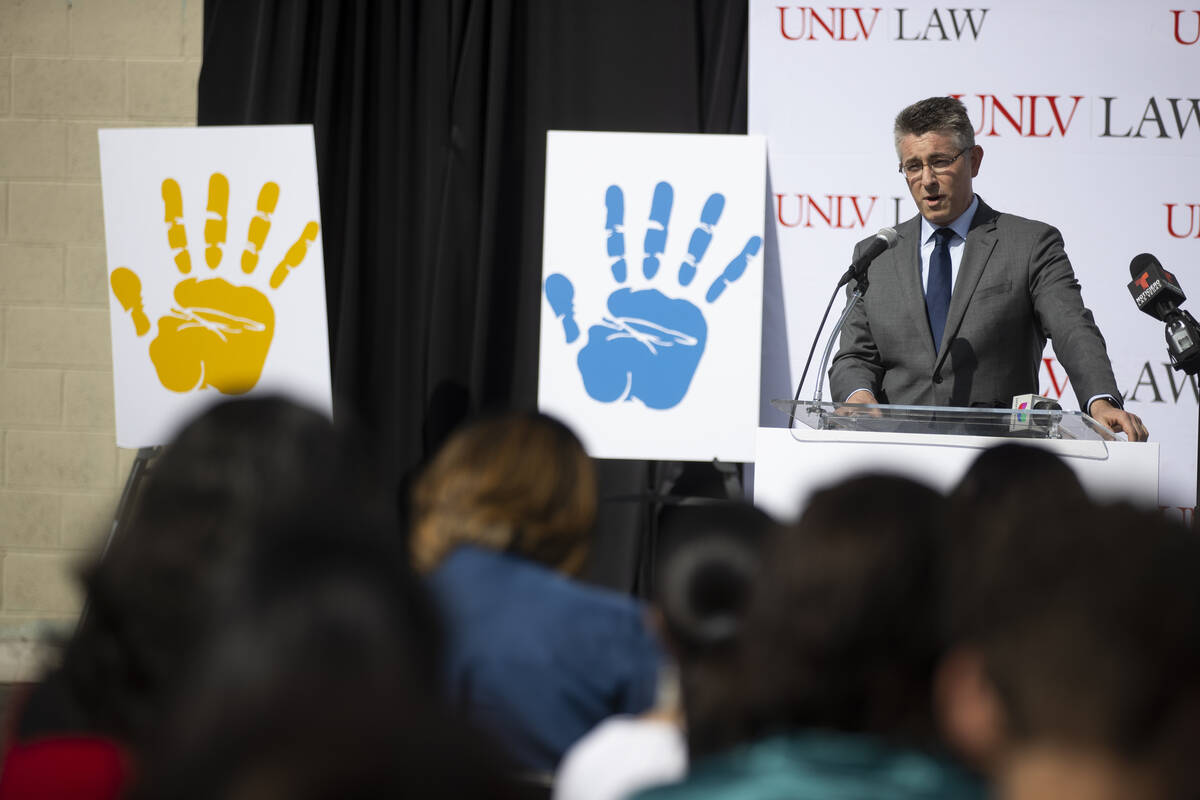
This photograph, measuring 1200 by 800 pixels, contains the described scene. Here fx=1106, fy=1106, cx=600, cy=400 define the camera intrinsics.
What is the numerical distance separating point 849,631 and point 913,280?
8.69 ft

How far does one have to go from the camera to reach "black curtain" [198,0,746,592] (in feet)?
12.1

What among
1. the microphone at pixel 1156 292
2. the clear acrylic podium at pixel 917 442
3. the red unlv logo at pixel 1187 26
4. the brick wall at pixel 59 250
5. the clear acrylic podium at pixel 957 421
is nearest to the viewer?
the clear acrylic podium at pixel 917 442

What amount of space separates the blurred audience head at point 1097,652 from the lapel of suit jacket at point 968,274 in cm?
261

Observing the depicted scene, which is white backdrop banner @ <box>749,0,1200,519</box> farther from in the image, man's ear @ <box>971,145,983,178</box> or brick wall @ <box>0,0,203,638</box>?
brick wall @ <box>0,0,203,638</box>

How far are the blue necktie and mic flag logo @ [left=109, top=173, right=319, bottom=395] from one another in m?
→ 1.95

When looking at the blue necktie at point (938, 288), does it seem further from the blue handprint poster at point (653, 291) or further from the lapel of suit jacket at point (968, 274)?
the blue handprint poster at point (653, 291)

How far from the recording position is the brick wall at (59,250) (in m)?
3.91

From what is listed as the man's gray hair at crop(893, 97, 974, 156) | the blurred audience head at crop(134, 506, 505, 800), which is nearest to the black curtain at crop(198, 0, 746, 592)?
the man's gray hair at crop(893, 97, 974, 156)

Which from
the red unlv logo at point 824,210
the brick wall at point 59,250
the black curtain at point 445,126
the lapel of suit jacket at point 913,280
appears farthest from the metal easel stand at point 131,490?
the lapel of suit jacket at point 913,280

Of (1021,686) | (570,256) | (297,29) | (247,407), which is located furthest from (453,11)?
(1021,686)

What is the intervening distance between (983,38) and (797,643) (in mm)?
3185

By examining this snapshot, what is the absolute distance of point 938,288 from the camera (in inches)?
132

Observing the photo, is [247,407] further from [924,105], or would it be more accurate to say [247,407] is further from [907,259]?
[924,105]

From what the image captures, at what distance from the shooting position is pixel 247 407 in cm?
88
